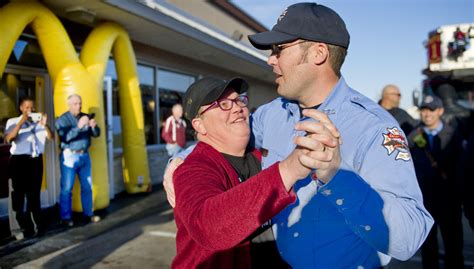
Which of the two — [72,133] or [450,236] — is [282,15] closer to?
[450,236]

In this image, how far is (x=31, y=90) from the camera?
6.62m

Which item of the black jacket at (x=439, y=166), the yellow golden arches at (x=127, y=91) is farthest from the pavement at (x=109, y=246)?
the yellow golden arches at (x=127, y=91)

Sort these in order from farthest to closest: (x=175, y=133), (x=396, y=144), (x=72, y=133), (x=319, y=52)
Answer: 1. (x=175, y=133)
2. (x=72, y=133)
3. (x=319, y=52)
4. (x=396, y=144)

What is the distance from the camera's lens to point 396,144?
48.3 inches

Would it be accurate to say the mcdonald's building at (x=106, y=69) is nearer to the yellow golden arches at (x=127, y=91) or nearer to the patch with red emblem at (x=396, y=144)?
the yellow golden arches at (x=127, y=91)

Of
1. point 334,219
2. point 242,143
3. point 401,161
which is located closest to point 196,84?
point 242,143

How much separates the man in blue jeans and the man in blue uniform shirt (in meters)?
4.53

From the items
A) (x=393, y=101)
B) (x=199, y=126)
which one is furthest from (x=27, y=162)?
(x=393, y=101)

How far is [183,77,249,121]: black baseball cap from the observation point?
5.37ft

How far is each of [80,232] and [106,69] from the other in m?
3.27

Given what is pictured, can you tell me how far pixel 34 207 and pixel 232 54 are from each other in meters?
6.45

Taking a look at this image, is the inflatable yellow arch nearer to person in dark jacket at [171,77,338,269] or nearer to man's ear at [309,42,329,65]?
person in dark jacket at [171,77,338,269]

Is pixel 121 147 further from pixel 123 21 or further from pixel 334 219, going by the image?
pixel 334 219

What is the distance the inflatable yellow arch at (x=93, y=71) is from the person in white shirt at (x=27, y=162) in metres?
0.51
